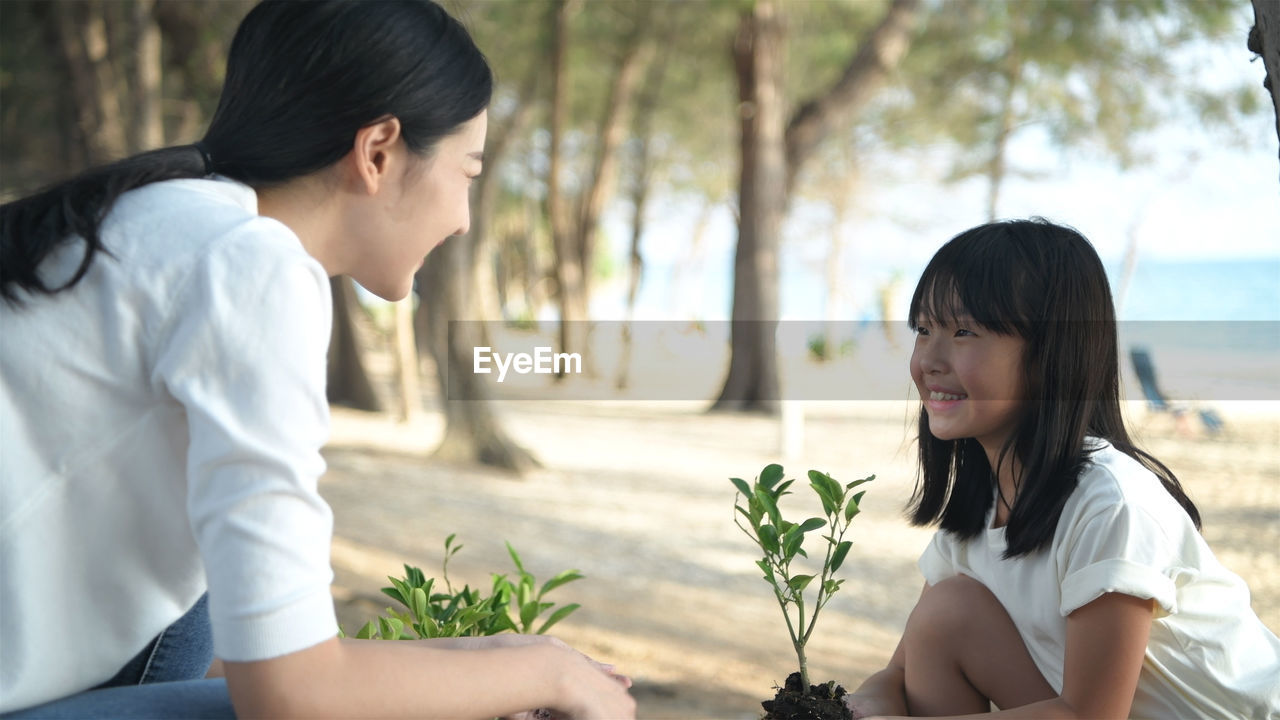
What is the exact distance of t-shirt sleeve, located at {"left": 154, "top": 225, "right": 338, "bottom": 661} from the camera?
941mm

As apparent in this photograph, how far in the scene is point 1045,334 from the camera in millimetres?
1571

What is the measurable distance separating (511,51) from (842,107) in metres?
4.12

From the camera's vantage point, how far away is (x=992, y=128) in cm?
1758

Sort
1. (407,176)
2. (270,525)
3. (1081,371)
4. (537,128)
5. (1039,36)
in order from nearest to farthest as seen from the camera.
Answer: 1. (270,525)
2. (407,176)
3. (1081,371)
4. (1039,36)
5. (537,128)

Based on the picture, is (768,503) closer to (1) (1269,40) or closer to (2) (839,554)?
(2) (839,554)

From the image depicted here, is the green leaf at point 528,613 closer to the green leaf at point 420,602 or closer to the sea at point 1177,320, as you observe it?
the green leaf at point 420,602

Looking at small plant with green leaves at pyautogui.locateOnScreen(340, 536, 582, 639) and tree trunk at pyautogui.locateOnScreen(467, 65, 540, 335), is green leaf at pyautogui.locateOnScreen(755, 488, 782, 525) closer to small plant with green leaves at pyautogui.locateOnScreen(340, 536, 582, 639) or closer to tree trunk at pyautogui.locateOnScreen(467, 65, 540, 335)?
small plant with green leaves at pyautogui.locateOnScreen(340, 536, 582, 639)

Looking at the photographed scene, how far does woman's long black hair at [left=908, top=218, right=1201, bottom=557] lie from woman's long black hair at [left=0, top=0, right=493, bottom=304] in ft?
Answer: 2.69

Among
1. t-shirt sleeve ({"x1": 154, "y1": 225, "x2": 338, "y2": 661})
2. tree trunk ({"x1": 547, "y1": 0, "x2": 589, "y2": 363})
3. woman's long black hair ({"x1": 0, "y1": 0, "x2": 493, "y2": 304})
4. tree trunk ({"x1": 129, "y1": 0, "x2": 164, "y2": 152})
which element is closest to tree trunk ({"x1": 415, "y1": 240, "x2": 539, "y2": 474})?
tree trunk ({"x1": 129, "y1": 0, "x2": 164, "y2": 152})

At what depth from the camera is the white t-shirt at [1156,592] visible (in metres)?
1.38

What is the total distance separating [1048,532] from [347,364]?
930cm

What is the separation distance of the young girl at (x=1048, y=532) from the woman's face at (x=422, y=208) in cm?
76

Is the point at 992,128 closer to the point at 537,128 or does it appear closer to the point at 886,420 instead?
the point at 537,128

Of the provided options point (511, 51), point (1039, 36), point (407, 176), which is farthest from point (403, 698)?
point (1039, 36)
